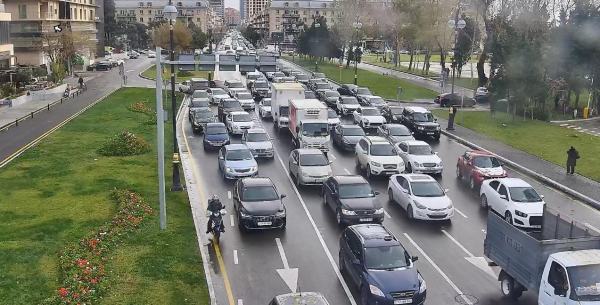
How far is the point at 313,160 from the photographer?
27359mm

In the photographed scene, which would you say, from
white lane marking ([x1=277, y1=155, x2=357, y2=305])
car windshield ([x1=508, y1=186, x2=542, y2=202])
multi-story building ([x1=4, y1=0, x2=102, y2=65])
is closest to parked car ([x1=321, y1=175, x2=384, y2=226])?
white lane marking ([x1=277, y1=155, x2=357, y2=305])

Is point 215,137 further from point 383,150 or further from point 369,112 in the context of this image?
point 369,112

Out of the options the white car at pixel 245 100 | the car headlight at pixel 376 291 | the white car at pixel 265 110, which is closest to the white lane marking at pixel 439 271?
the car headlight at pixel 376 291

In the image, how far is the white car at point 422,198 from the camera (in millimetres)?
21953

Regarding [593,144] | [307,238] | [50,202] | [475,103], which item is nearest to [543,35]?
[475,103]

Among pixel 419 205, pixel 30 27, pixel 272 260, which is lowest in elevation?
pixel 272 260

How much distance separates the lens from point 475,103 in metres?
57.7

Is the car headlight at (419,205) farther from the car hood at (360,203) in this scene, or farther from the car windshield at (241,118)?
the car windshield at (241,118)

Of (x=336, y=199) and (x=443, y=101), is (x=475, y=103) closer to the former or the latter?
(x=443, y=101)

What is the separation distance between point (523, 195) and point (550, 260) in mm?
8924

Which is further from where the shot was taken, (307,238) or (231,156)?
(231,156)

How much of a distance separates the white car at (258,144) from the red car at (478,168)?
986 centimetres

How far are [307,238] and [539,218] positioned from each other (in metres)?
8.07

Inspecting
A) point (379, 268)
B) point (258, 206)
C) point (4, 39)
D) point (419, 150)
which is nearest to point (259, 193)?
point (258, 206)
